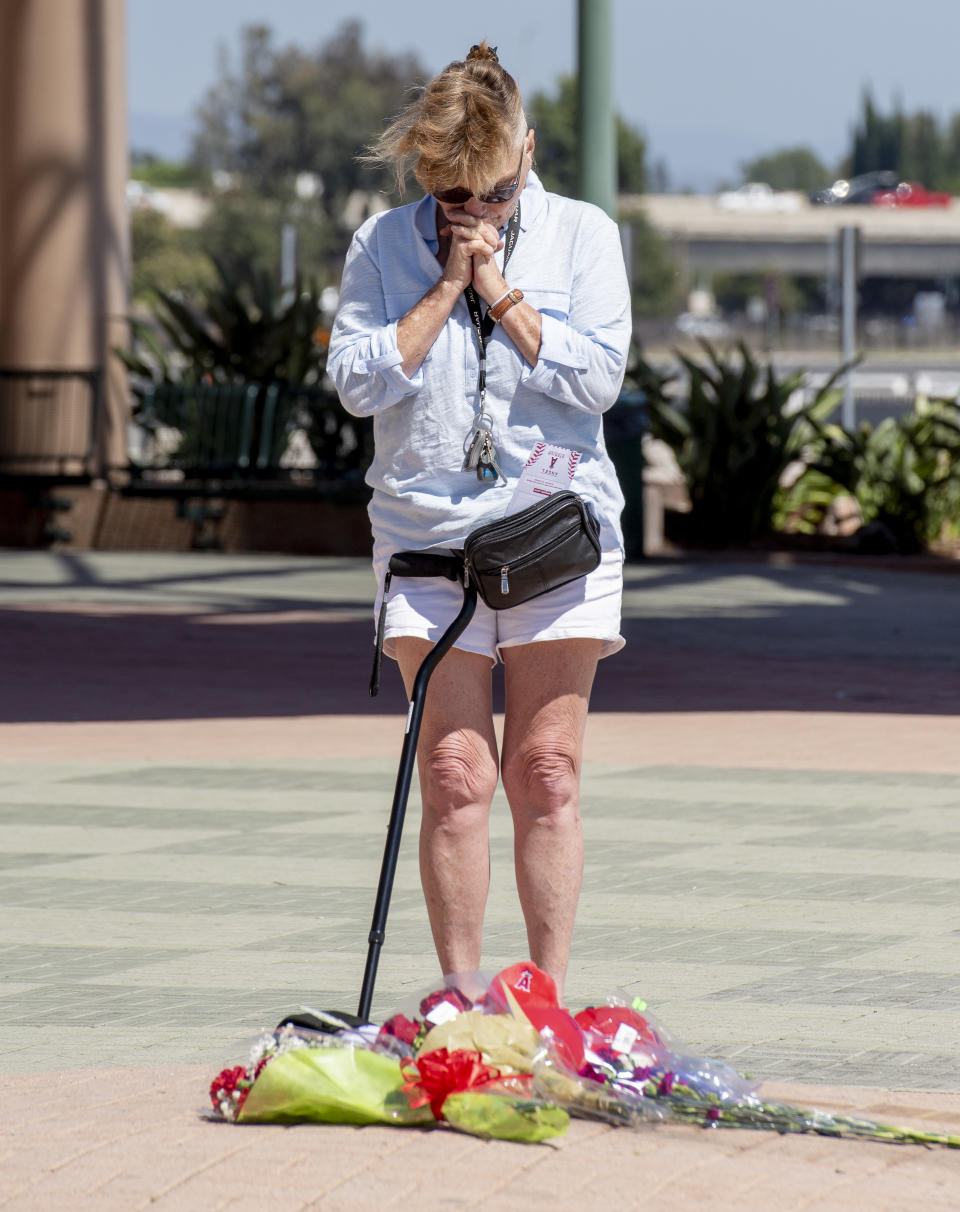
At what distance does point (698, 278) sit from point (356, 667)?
131458 mm

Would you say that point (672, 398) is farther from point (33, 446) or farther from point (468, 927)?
point (468, 927)

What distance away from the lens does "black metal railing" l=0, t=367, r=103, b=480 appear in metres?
18.2

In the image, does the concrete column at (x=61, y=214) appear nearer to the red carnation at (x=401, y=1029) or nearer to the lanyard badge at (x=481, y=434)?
the lanyard badge at (x=481, y=434)

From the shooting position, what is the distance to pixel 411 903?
6113 mm

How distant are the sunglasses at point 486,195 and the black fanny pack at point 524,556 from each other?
568 millimetres

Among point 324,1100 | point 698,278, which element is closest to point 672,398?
point 324,1100

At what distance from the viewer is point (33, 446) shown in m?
18.3

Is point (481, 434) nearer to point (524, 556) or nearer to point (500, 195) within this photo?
point (524, 556)

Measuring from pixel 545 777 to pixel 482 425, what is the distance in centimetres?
69

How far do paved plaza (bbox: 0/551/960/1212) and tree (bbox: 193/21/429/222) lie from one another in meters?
95.7

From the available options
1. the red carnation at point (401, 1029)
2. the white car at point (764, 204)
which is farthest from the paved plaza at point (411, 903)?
the white car at point (764, 204)

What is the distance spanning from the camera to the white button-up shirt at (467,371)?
13.6 ft

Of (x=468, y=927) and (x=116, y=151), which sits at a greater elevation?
(x=116, y=151)

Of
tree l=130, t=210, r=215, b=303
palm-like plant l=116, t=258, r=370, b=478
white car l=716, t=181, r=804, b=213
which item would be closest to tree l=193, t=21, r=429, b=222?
tree l=130, t=210, r=215, b=303
